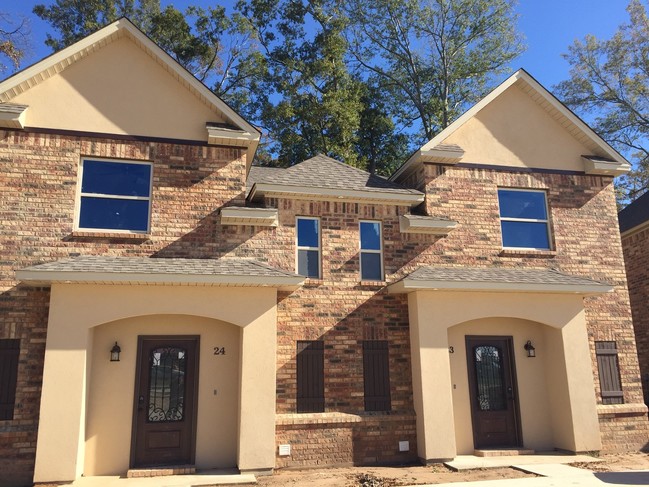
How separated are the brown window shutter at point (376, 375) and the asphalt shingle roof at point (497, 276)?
181 cm

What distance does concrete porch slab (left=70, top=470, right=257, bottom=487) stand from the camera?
30.6 feet

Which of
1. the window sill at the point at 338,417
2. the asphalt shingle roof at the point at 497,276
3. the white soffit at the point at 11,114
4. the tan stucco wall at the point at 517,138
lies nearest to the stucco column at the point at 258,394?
the window sill at the point at 338,417

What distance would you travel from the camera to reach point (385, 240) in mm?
12570

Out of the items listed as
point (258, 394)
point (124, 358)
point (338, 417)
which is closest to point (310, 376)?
point (338, 417)

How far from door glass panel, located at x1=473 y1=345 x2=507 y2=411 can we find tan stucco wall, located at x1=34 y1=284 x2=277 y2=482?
496cm

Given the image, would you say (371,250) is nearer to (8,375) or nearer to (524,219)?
(524,219)

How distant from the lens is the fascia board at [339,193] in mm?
12023

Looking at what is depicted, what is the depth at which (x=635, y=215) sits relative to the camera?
17578mm

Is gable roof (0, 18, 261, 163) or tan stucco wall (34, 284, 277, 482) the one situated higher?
gable roof (0, 18, 261, 163)

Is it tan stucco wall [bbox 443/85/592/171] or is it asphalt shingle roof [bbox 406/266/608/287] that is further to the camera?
tan stucco wall [bbox 443/85/592/171]

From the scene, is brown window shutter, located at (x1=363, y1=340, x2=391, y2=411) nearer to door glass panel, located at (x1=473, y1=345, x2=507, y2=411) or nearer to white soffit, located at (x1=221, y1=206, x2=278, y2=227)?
door glass panel, located at (x1=473, y1=345, x2=507, y2=411)

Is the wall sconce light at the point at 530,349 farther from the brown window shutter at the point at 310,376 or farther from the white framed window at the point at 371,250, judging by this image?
the brown window shutter at the point at 310,376

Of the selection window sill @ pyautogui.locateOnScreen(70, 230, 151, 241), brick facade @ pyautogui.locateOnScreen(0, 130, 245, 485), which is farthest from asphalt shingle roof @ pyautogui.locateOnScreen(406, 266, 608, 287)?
window sill @ pyautogui.locateOnScreen(70, 230, 151, 241)

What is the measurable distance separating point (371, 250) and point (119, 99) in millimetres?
6715
